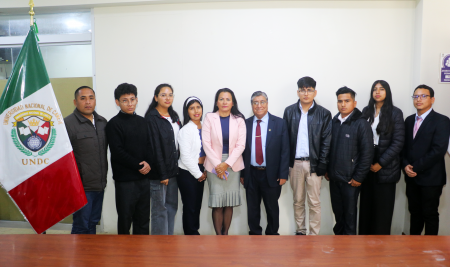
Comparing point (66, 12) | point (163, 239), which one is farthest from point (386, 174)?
point (66, 12)

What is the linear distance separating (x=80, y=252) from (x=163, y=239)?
1.32 ft

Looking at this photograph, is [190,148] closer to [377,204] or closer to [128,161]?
[128,161]

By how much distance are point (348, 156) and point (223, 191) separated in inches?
52.7

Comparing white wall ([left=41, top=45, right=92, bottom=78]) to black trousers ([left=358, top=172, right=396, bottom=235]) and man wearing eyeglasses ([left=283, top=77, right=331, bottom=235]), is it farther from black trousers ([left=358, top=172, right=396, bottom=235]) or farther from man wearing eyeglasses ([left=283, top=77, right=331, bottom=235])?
black trousers ([left=358, top=172, right=396, bottom=235])

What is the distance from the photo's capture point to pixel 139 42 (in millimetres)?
3623

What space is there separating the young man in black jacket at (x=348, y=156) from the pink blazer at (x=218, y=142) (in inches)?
39.0

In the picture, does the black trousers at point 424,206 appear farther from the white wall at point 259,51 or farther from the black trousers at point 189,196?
the black trousers at point 189,196

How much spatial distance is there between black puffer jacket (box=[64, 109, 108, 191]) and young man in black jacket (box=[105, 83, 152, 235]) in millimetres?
132

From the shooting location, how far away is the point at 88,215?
8.73 feet

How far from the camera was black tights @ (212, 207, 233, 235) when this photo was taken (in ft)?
10.0

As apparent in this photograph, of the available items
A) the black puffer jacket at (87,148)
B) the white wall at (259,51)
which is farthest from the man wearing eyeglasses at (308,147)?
the black puffer jacket at (87,148)

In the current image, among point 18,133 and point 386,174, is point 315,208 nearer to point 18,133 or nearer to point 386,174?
point 386,174

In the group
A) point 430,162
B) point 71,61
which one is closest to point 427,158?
point 430,162

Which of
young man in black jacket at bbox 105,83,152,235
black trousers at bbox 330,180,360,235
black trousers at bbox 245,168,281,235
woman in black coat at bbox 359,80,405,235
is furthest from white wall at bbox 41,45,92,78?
woman in black coat at bbox 359,80,405,235
